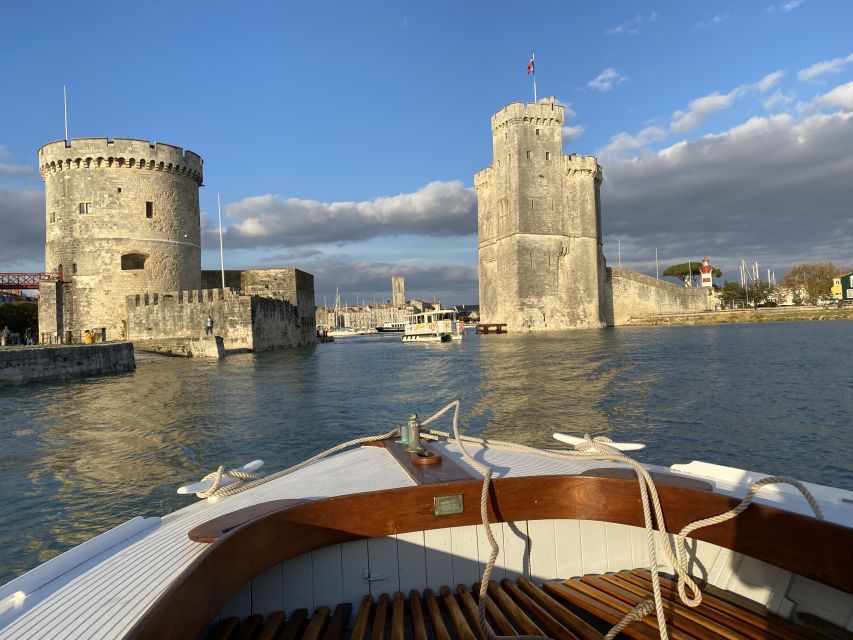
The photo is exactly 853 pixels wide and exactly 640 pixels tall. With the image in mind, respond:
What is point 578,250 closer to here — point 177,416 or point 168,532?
point 177,416

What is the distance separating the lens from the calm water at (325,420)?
534 centimetres

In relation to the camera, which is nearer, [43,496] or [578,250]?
[43,496]

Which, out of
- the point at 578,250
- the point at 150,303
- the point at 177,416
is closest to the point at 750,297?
the point at 578,250

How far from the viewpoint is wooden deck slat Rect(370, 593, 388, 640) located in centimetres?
188

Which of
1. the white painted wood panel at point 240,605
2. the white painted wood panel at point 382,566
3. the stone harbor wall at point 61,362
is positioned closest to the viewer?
the white painted wood panel at point 240,605

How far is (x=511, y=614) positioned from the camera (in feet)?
6.70

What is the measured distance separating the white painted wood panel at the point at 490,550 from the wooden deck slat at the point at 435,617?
280 millimetres

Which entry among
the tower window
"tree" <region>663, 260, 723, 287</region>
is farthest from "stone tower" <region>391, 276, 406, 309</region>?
the tower window

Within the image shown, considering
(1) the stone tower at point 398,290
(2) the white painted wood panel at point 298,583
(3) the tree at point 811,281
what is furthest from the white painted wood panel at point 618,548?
(1) the stone tower at point 398,290

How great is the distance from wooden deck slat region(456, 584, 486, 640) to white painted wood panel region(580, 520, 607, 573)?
603 millimetres

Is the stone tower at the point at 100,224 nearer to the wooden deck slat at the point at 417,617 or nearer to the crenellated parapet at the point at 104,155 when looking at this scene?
the crenellated parapet at the point at 104,155

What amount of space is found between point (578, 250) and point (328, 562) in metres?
49.0

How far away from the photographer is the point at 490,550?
238 cm

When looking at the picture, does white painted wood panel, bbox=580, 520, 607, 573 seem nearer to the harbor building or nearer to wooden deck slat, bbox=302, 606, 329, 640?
wooden deck slat, bbox=302, 606, 329, 640
